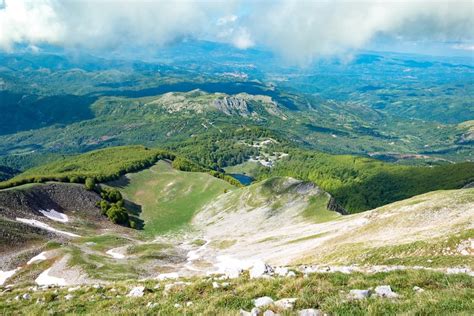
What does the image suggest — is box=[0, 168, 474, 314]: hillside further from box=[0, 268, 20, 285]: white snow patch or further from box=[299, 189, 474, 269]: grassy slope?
box=[0, 268, 20, 285]: white snow patch

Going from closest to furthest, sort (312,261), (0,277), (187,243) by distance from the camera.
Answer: (312,261)
(0,277)
(187,243)

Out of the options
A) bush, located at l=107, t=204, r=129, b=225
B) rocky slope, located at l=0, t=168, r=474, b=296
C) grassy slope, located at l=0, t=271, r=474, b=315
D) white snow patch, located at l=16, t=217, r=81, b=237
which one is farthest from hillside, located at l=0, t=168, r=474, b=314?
bush, located at l=107, t=204, r=129, b=225

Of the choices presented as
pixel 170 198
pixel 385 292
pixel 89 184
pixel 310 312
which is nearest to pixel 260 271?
pixel 385 292

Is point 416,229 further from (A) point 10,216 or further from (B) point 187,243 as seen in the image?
(A) point 10,216

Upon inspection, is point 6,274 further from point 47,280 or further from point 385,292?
point 385,292

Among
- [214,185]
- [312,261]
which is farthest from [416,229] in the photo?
[214,185]

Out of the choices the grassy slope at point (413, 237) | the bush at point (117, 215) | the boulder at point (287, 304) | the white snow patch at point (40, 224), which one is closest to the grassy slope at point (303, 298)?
the boulder at point (287, 304)
